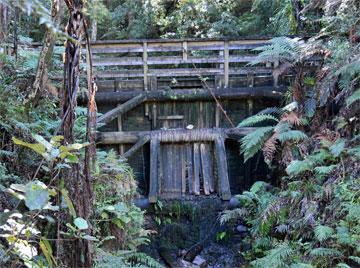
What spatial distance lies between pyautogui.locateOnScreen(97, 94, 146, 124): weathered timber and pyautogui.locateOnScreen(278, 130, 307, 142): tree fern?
11.0 feet

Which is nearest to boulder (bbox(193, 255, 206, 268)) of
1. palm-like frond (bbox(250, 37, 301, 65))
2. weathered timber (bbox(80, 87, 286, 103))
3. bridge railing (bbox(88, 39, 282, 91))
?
weathered timber (bbox(80, 87, 286, 103))

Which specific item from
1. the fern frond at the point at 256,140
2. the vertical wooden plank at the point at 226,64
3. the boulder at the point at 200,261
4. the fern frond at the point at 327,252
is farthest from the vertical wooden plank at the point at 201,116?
the fern frond at the point at 327,252

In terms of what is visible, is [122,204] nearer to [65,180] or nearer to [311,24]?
[65,180]

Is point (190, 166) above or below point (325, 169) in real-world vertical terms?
below

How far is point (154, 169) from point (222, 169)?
4.35 ft

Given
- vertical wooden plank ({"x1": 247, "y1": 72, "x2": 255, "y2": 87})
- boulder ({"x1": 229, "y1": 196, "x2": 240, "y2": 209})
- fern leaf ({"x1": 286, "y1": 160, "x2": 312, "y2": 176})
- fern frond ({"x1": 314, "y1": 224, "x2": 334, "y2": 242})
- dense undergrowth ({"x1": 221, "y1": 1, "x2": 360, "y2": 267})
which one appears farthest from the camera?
vertical wooden plank ({"x1": 247, "y1": 72, "x2": 255, "y2": 87})

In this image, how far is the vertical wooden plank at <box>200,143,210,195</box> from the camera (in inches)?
340

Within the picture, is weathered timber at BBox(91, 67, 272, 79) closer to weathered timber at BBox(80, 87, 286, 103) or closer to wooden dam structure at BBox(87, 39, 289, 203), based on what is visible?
wooden dam structure at BBox(87, 39, 289, 203)

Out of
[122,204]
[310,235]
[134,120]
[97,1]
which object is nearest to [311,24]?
[134,120]

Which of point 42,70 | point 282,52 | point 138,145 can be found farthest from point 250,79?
point 42,70

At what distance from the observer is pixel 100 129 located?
369 inches

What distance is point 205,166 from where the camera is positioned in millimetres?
8891

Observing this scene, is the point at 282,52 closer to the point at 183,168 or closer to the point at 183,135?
the point at 183,135

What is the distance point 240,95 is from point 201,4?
257 inches
